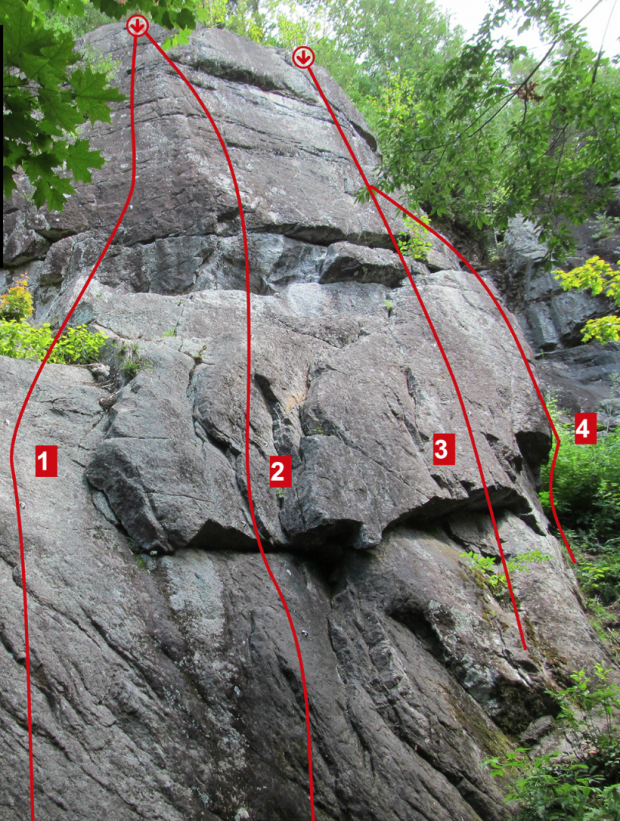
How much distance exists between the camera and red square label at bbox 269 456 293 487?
279 inches

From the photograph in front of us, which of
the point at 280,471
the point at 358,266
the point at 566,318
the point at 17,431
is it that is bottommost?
the point at 280,471

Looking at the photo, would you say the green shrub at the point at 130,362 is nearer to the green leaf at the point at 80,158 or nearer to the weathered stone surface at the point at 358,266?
the green leaf at the point at 80,158

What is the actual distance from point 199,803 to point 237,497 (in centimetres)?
291

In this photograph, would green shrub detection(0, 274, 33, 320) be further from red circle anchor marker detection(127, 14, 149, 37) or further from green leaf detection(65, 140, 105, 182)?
red circle anchor marker detection(127, 14, 149, 37)

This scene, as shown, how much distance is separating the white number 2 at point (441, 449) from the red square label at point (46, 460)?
15.5 ft

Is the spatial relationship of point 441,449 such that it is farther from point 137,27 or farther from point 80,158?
point 137,27

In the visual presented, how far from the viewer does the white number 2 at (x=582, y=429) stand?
1213 cm

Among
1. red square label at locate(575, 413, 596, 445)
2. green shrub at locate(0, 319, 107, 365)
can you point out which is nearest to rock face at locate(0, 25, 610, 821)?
green shrub at locate(0, 319, 107, 365)

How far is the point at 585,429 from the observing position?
12.5m

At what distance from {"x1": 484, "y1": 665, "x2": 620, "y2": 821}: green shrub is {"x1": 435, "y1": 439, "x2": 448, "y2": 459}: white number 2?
3014 mm

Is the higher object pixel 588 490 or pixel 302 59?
pixel 302 59

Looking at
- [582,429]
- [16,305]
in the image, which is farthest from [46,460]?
[582,429]

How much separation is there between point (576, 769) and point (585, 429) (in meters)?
8.15

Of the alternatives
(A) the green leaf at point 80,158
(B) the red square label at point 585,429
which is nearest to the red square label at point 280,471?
(A) the green leaf at point 80,158
